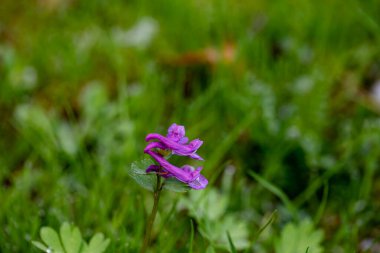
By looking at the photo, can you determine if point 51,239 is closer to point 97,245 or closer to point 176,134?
point 97,245

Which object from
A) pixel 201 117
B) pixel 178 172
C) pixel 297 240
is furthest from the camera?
pixel 201 117

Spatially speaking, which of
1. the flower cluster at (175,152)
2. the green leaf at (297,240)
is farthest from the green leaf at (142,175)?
the green leaf at (297,240)

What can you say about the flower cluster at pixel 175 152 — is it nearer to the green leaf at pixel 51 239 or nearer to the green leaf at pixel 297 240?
the green leaf at pixel 51 239

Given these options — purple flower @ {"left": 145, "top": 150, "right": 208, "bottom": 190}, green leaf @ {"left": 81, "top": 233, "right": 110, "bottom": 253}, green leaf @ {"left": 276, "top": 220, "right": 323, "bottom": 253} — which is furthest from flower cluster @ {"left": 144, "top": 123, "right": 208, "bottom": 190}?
green leaf @ {"left": 276, "top": 220, "right": 323, "bottom": 253}

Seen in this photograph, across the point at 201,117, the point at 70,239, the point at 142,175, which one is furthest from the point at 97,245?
the point at 201,117

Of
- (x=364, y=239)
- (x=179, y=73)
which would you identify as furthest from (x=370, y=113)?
(x=179, y=73)

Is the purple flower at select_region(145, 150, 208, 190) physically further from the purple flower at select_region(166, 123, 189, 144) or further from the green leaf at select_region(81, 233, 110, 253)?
the green leaf at select_region(81, 233, 110, 253)

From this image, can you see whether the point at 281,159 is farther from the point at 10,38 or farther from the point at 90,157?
the point at 10,38
